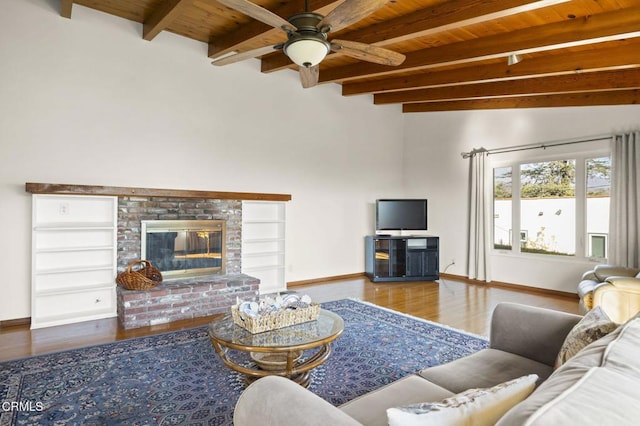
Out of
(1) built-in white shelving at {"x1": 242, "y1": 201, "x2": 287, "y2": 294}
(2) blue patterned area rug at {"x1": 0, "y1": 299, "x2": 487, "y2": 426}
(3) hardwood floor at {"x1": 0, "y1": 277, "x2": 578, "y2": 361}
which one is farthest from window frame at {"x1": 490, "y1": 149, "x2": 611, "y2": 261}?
(1) built-in white shelving at {"x1": 242, "y1": 201, "x2": 287, "y2": 294}

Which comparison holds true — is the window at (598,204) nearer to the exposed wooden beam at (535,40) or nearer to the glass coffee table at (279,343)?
the exposed wooden beam at (535,40)

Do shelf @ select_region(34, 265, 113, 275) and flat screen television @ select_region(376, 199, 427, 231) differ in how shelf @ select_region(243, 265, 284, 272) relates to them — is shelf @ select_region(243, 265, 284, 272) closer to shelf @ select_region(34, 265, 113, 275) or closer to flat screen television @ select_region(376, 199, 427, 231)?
shelf @ select_region(34, 265, 113, 275)

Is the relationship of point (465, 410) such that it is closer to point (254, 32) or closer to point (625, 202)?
point (254, 32)

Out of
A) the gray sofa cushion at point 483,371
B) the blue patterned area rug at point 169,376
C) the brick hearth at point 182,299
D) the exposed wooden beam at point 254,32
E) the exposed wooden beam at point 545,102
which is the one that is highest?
the exposed wooden beam at point 254,32

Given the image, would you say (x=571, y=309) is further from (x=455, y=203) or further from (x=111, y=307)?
(x=111, y=307)

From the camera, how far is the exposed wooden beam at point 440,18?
305cm

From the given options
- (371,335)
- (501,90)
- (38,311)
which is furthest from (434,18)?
(38,311)

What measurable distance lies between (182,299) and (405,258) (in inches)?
150

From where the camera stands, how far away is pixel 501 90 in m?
5.42

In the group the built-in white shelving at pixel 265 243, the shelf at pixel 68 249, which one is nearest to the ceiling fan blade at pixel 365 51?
the built-in white shelving at pixel 265 243

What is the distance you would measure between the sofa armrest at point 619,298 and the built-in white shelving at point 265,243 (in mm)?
3772

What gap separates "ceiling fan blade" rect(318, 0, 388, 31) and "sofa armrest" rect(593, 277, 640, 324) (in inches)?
123

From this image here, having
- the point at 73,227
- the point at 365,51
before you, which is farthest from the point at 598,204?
the point at 73,227

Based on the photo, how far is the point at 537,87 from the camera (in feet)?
16.5
